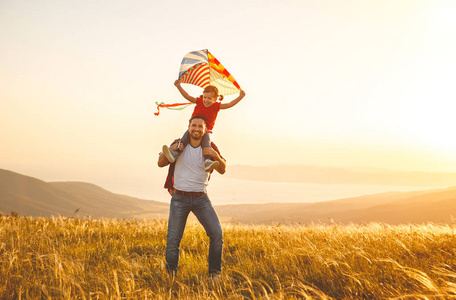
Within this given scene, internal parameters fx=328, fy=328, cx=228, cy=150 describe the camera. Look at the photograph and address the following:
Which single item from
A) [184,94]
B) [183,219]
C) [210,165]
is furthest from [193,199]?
[184,94]

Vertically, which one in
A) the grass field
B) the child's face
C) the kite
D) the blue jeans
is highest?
the kite

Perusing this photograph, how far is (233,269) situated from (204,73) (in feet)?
14.1

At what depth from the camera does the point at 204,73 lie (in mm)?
7289

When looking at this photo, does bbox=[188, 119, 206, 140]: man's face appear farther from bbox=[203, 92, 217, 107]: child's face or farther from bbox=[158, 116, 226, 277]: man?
bbox=[203, 92, 217, 107]: child's face

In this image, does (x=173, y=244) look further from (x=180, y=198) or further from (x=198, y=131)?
(x=198, y=131)

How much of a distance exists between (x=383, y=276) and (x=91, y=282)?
11.7 feet

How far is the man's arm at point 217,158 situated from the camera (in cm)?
498

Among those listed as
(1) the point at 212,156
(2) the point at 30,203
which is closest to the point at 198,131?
(1) the point at 212,156

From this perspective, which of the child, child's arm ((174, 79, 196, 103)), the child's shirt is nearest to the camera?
the child

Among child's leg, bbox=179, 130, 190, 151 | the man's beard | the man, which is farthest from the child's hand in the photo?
child's leg, bbox=179, 130, 190, 151

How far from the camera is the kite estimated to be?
707cm

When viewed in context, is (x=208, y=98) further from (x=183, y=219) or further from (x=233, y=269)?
(x=233, y=269)

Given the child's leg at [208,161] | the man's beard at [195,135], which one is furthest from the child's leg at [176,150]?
the child's leg at [208,161]

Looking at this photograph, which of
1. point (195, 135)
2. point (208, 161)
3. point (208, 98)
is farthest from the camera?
point (208, 98)
